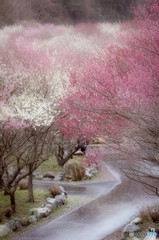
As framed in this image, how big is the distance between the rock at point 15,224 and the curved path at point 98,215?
23.4 inches

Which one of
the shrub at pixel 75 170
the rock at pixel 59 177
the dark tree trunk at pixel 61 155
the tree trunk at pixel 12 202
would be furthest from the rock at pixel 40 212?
A: the dark tree trunk at pixel 61 155

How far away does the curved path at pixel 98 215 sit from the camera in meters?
13.3

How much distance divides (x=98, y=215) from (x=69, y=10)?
37.9 m

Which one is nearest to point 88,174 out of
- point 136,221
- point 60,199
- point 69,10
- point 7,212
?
point 60,199

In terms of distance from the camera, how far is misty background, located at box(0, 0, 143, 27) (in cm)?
4662

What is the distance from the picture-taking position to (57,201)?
55.0ft

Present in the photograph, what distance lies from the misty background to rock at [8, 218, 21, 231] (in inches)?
1372

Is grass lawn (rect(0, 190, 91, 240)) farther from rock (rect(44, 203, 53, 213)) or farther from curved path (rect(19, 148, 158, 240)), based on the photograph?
curved path (rect(19, 148, 158, 240))

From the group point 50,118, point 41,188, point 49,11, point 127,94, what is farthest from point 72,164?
point 49,11

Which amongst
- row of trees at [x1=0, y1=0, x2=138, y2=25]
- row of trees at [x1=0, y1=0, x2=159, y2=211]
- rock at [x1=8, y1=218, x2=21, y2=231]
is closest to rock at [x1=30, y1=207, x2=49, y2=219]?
row of trees at [x1=0, y1=0, x2=159, y2=211]

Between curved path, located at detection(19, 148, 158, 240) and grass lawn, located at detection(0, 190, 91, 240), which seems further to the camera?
grass lawn, located at detection(0, 190, 91, 240)

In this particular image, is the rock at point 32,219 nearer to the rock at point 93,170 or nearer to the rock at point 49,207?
the rock at point 49,207

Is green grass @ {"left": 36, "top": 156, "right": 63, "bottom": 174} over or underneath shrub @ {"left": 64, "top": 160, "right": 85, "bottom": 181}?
underneath

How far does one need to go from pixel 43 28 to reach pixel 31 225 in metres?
31.4
